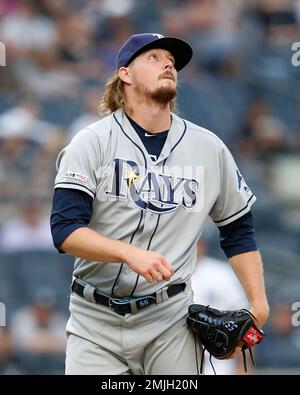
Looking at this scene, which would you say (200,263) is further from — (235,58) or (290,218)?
(235,58)

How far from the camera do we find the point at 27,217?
7762 millimetres

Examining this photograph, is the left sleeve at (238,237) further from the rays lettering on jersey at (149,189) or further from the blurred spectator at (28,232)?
the blurred spectator at (28,232)

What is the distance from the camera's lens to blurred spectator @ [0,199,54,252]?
7734 mm

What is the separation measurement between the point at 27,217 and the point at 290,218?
7.67 feet

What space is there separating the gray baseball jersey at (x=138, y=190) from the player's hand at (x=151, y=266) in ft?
1.22

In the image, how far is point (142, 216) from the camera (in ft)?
12.5

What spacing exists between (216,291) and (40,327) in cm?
183

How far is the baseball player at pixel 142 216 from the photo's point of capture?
3.78 meters

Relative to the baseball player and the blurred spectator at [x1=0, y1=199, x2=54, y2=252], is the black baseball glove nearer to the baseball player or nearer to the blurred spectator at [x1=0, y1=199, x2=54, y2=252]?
the baseball player

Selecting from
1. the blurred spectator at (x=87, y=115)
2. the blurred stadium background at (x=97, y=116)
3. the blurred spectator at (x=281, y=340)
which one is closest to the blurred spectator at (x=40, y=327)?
the blurred stadium background at (x=97, y=116)

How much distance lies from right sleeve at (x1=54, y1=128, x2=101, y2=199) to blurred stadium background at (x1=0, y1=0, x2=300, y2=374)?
3458 mm

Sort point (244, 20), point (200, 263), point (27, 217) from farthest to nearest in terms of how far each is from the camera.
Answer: point (244, 20) < point (27, 217) < point (200, 263)

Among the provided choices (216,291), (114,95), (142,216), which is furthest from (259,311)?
(216,291)
